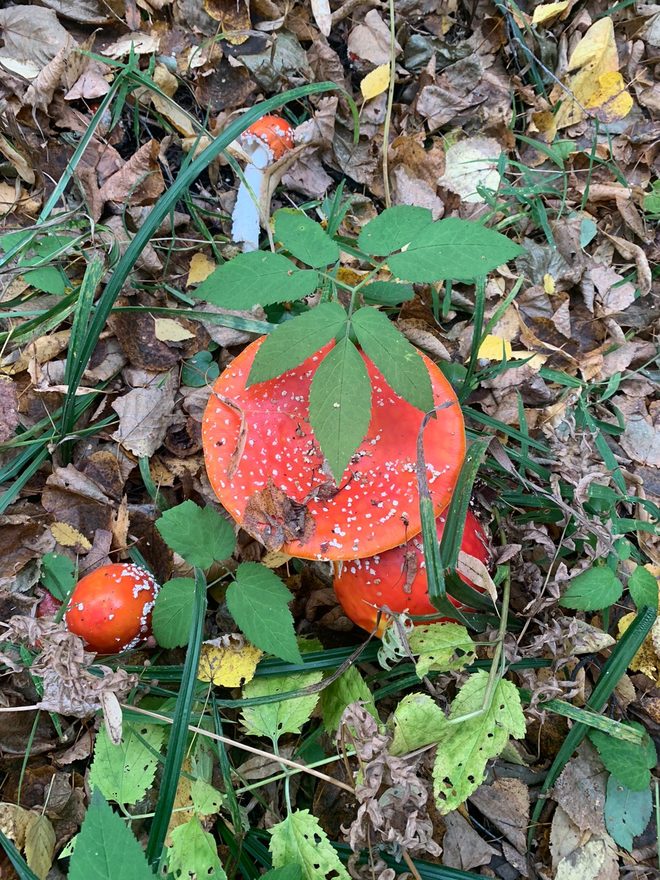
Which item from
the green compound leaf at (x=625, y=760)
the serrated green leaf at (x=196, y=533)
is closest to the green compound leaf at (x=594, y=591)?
the green compound leaf at (x=625, y=760)

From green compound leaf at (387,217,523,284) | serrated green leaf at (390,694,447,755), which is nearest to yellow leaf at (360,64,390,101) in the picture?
green compound leaf at (387,217,523,284)

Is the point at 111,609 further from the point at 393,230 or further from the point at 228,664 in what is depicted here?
the point at 393,230

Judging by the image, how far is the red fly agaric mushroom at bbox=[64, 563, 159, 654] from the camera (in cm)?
209

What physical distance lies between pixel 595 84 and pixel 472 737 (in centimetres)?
308

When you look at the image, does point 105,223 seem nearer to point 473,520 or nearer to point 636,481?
point 473,520

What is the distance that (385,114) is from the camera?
3.11m

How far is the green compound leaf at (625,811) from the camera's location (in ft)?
6.86

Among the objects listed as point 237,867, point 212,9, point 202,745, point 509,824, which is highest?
point 212,9

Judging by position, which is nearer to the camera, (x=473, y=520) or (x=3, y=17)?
(x=473, y=520)

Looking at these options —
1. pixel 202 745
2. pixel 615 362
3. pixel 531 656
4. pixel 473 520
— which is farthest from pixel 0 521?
pixel 615 362

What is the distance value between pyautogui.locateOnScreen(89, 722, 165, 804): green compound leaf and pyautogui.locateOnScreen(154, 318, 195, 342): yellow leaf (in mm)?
1478

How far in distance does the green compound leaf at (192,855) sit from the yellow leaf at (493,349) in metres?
2.02

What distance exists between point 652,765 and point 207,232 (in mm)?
2696

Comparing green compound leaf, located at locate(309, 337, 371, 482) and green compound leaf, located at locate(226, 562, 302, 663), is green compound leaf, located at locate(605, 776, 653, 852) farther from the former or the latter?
green compound leaf, located at locate(309, 337, 371, 482)
